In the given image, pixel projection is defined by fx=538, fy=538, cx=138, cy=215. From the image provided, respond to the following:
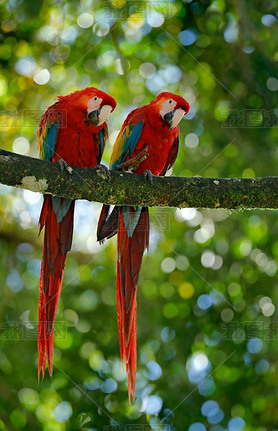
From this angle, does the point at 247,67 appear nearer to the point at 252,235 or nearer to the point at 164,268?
the point at 252,235

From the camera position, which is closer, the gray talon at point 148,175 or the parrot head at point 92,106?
the gray talon at point 148,175

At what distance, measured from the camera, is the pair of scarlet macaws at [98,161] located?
6.93ft

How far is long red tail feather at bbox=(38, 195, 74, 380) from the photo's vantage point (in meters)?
2.04

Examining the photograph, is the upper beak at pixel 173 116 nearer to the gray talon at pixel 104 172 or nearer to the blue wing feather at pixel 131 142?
the blue wing feather at pixel 131 142

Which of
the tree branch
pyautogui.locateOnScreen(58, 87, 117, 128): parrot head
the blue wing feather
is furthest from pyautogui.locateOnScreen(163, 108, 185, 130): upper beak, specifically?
the tree branch

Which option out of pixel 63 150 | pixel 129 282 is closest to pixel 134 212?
pixel 129 282

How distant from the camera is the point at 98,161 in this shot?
2.50 metres

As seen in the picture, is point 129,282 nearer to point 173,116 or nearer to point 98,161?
point 98,161

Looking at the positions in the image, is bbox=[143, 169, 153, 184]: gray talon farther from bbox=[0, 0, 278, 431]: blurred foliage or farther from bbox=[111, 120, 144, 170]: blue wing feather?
bbox=[0, 0, 278, 431]: blurred foliage

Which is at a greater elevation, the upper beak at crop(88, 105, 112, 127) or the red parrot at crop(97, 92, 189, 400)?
the upper beak at crop(88, 105, 112, 127)

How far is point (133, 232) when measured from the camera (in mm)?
2301

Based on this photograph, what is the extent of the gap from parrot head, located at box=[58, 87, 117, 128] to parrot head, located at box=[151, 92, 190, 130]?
0.75 ft

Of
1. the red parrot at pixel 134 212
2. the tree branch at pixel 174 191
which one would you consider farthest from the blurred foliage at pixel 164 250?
the tree branch at pixel 174 191

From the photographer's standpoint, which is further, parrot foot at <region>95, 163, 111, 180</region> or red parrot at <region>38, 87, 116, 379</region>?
red parrot at <region>38, 87, 116, 379</region>
